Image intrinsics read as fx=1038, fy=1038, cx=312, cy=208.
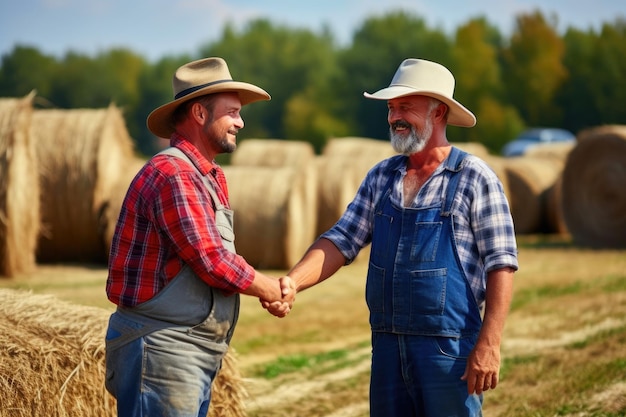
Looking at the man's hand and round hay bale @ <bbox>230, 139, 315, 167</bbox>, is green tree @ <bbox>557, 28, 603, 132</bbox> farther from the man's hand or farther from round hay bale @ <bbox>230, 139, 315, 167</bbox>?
the man's hand

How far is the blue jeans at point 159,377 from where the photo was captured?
452cm

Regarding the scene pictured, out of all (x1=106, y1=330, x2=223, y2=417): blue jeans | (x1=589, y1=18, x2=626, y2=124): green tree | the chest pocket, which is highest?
(x1=589, y1=18, x2=626, y2=124): green tree

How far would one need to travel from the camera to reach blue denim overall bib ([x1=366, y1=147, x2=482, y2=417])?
4.72m

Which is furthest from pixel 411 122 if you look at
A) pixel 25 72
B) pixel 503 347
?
pixel 25 72

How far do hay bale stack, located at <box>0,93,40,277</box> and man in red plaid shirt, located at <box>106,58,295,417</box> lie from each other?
10.2m

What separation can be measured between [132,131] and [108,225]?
72.4 meters

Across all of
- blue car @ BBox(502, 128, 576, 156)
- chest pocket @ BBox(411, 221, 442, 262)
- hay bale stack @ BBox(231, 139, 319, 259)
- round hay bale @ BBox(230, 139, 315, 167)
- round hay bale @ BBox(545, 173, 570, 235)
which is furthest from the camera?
blue car @ BBox(502, 128, 576, 156)

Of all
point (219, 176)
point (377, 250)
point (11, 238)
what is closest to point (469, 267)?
point (377, 250)

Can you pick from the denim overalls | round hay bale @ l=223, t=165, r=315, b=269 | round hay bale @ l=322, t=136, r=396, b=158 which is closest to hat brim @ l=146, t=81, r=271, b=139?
the denim overalls

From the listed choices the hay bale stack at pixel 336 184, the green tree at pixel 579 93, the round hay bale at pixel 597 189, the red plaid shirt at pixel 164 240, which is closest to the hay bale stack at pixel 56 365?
the red plaid shirt at pixel 164 240

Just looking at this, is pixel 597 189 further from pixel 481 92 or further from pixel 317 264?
pixel 481 92

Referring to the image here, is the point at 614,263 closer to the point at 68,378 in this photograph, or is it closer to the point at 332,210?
the point at 332,210

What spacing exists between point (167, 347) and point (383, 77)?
6484 centimetres

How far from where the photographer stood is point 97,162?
1617 cm
